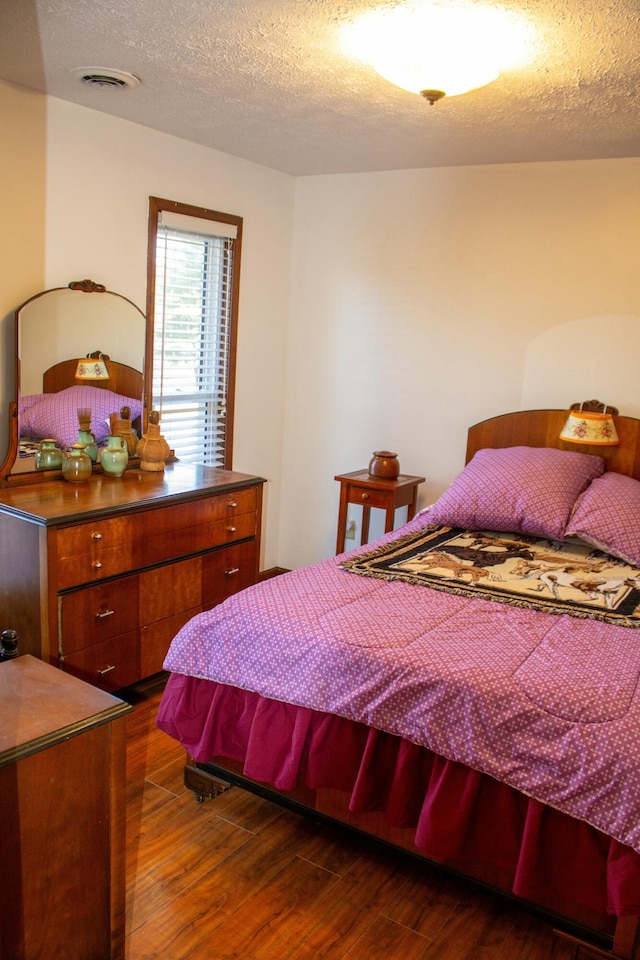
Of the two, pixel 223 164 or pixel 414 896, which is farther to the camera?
pixel 223 164

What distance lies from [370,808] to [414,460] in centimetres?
230

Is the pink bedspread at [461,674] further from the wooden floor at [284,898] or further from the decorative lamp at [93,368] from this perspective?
the decorative lamp at [93,368]

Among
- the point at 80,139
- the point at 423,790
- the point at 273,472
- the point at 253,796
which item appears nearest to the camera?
the point at 423,790

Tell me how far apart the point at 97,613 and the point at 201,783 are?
0.75 metres

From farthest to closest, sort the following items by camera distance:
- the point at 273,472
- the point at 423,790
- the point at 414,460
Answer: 1. the point at 273,472
2. the point at 414,460
3. the point at 423,790

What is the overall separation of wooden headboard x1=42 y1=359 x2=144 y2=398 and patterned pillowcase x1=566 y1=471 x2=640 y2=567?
78.6 inches

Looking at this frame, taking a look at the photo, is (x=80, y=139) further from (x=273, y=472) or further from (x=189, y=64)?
(x=273, y=472)

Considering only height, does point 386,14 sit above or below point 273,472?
above

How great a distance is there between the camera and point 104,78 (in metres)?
2.74

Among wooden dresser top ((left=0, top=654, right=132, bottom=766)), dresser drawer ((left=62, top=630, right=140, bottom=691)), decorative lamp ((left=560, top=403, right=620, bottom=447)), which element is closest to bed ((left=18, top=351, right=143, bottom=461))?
dresser drawer ((left=62, top=630, right=140, bottom=691))

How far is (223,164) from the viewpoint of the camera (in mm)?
3830

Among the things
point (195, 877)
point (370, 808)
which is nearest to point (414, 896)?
point (370, 808)

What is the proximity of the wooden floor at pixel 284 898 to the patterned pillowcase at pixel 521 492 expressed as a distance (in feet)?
4.62

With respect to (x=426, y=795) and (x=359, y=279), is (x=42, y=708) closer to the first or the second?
(x=426, y=795)
